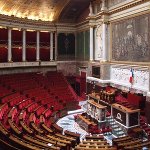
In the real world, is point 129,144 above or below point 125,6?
below

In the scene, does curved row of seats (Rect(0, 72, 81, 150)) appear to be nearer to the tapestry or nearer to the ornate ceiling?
the tapestry

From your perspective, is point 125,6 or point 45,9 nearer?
point 125,6

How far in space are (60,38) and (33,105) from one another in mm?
10747

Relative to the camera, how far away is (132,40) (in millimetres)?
14875

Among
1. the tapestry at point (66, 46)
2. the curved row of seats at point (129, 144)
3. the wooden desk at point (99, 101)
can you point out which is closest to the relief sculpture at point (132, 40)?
the wooden desk at point (99, 101)

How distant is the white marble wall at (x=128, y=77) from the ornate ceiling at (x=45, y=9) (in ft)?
26.0

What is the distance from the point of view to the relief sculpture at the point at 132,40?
44.9 feet

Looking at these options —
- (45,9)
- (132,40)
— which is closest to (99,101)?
(132,40)

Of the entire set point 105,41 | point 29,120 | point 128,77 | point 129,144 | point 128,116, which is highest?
point 105,41

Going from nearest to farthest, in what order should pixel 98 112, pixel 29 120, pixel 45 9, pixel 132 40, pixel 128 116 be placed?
pixel 29 120
pixel 128 116
pixel 98 112
pixel 132 40
pixel 45 9

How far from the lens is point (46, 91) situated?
19.3 m

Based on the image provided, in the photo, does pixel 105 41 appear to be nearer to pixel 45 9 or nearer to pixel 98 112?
pixel 98 112

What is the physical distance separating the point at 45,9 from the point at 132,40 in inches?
430

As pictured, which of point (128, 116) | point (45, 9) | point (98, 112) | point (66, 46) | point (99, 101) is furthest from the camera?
point (66, 46)
